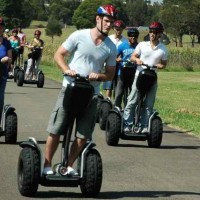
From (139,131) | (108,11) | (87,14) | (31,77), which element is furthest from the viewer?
(87,14)

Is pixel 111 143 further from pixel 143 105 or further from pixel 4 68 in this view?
pixel 4 68

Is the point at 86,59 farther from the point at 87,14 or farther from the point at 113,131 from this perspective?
the point at 87,14

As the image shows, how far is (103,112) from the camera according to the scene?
16.0m

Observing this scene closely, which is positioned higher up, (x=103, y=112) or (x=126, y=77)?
(x=126, y=77)

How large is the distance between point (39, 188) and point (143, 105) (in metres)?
4.82

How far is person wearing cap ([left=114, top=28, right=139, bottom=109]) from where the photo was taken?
51.5ft

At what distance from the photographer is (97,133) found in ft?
50.1

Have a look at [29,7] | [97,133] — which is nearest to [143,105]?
[97,133]

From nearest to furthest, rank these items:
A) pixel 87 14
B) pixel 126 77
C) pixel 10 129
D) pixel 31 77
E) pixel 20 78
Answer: pixel 10 129 < pixel 126 77 < pixel 20 78 < pixel 31 77 < pixel 87 14

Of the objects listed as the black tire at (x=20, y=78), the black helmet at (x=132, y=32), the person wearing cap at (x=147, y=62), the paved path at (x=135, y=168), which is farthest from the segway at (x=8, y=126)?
the black tire at (x=20, y=78)

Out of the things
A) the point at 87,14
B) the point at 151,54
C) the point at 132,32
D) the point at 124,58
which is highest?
the point at 132,32

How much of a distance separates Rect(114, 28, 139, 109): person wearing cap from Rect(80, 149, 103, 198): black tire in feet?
22.0

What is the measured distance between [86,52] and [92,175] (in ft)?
3.94

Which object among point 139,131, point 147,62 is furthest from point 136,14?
point 139,131
